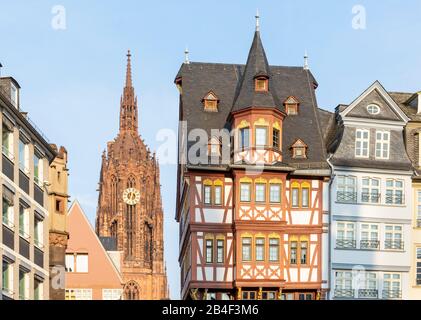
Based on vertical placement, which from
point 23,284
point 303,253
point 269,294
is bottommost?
point 269,294

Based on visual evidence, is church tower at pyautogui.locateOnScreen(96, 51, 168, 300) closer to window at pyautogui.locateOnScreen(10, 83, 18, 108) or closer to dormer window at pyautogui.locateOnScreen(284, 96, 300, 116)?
dormer window at pyautogui.locateOnScreen(284, 96, 300, 116)

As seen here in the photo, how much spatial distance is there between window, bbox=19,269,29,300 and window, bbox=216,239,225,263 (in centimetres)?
920

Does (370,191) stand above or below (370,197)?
above

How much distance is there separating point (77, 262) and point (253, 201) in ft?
85.0

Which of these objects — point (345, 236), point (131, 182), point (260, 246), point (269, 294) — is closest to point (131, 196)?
point (131, 182)

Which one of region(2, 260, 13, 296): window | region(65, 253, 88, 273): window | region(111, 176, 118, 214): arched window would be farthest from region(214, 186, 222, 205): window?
region(111, 176, 118, 214): arched window

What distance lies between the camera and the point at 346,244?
57.5 metres

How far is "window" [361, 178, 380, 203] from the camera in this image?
58094 mm

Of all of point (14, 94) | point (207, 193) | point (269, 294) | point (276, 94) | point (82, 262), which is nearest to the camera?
point (14, 94)

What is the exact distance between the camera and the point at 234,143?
191 feet

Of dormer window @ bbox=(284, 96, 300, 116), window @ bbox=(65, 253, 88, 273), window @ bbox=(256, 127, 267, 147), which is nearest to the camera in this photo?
window @ bbox=(256, 127, 267, 147)

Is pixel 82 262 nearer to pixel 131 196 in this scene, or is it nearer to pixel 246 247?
pixel 246 247

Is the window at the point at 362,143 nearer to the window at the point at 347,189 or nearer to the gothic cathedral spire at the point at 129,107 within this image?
the window at the point at 347,189
